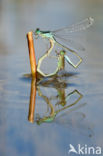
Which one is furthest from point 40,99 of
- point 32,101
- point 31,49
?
point 31,49

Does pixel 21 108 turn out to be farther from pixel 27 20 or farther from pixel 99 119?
pixel 27 20

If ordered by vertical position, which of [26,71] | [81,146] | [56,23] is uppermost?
[56,23]

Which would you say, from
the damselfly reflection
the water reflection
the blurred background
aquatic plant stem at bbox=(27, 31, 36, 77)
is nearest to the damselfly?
aquatic plant stem at bbox=(27, 31, 36, 77)

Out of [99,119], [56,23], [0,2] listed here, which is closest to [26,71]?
[99,119]

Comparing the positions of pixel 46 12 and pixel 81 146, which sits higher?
pixel 46 12

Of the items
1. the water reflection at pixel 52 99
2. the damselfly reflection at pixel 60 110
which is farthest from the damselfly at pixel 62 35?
the damselfly reflection at pixel 60 110

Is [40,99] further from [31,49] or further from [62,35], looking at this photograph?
[62,35]
